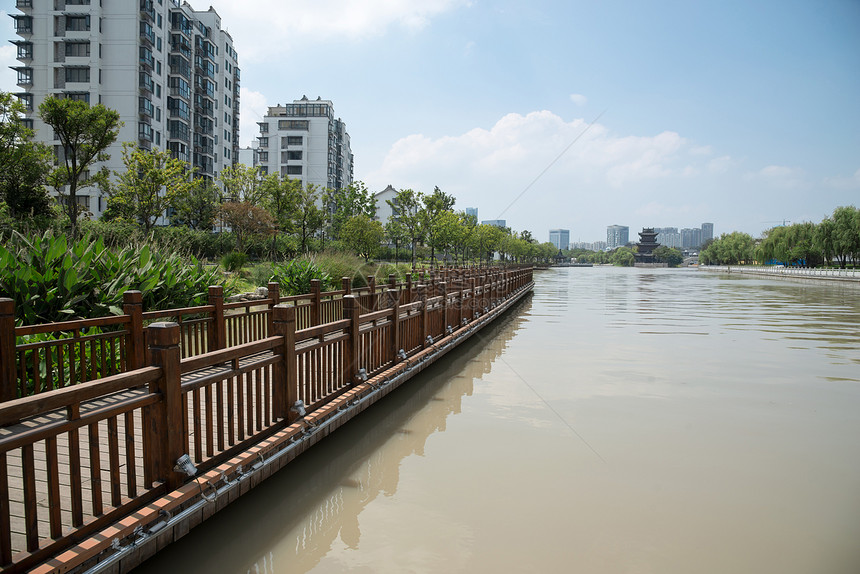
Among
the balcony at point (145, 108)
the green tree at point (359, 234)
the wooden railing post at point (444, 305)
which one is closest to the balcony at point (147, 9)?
the balcony at point (145, 108)

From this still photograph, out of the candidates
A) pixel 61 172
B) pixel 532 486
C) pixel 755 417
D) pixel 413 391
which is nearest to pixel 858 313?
pixel 755 417

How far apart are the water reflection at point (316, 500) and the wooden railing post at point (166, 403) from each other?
75cm

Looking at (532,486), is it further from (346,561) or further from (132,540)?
(132,540)

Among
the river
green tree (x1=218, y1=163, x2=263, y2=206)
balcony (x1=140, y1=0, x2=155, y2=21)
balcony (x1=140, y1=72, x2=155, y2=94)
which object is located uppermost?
balcony (x1=140, y1=0, x2=155, y2=21)

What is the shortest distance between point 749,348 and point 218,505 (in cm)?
1199

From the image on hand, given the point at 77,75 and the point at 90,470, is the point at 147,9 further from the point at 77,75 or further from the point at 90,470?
the point at 90,470

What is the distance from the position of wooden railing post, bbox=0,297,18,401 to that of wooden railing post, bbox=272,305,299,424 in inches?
73.2

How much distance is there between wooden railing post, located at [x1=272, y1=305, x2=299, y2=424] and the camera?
4422mm

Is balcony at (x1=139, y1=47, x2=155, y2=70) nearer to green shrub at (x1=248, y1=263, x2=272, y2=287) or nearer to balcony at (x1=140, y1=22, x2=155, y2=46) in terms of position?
balcony at (x1=140, y1=22, x2=155, y2=46)

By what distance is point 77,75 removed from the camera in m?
40.9

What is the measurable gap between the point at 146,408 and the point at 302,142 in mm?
72889

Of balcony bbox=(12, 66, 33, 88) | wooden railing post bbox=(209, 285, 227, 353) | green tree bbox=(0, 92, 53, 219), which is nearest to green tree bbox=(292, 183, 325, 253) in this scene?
green tree bbox=(0, 92, 53, 219)

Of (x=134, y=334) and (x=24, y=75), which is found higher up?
(x=24, y=75)

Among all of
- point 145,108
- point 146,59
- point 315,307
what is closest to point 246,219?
point 315,307
